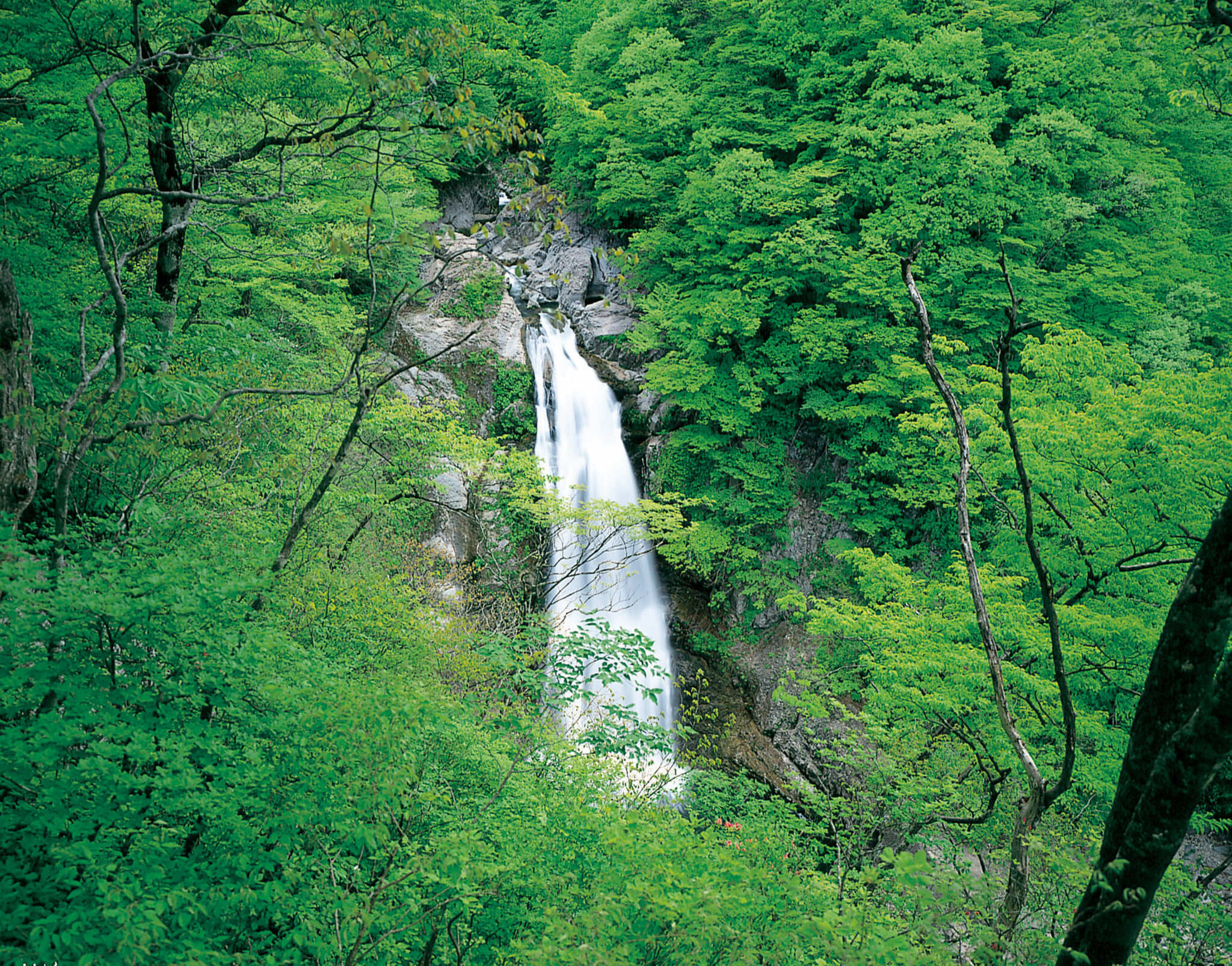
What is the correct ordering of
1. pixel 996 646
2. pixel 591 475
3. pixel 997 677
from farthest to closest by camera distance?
pixel 591 475 < pixel 996 646 < pixel 997 677

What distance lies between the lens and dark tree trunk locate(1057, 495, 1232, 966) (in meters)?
2.21

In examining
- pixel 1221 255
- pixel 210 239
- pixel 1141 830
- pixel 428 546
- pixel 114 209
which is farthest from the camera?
pixel 1221 255

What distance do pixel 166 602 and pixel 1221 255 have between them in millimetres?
19061

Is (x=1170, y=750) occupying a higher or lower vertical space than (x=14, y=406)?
lower

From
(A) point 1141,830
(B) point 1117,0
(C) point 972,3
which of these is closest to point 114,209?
(A) point 1141,830

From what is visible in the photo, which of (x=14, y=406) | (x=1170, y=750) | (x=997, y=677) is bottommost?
(x=1170, y=750)

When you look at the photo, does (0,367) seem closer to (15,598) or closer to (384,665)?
(15,598)

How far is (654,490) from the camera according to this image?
15.2 meters

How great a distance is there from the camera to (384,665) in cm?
606

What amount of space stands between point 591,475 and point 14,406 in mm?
11823

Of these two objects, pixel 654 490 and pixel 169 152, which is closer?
pixel 169 152

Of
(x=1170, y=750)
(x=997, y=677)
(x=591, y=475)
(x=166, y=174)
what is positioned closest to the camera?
(x=1170, y=750)

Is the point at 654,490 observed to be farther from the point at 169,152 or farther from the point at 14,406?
the point at 14,406

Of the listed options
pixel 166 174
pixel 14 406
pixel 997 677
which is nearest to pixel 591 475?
pixel 166 174
